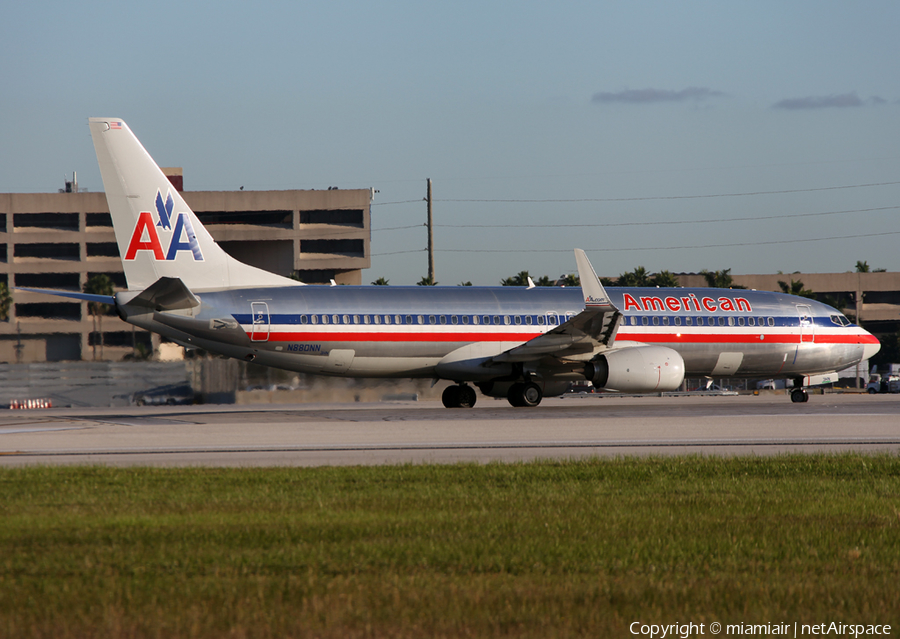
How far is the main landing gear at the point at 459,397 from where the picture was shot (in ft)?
113

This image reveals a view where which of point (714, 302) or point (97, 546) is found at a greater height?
point (714, 302)

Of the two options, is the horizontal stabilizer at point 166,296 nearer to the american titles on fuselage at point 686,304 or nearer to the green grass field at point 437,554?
the green grass field at point 437,554

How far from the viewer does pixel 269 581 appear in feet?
23.3

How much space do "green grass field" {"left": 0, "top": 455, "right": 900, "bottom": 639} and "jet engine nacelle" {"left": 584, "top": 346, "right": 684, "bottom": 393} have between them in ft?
56.6

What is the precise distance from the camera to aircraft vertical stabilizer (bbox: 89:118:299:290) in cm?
2769

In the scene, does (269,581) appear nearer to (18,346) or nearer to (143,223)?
(143,223)

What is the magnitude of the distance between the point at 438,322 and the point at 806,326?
14.6 meters

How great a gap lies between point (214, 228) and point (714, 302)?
289 feet

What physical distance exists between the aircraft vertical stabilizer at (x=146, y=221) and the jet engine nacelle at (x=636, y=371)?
1212cm

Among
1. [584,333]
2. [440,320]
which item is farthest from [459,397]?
[584,333]

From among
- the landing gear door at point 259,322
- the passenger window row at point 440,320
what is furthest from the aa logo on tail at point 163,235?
the passenger window row at point 440,320

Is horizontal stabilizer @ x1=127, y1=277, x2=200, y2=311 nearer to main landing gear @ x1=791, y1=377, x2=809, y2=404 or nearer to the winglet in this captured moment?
the winglet

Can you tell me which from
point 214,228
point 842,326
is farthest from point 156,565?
point 214,228

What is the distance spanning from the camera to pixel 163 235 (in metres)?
28.7
